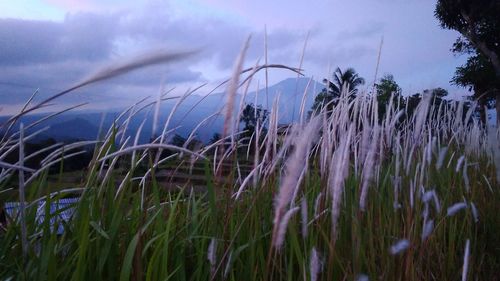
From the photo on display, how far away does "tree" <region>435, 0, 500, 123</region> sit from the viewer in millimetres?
15883

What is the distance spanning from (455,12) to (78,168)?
17.6m

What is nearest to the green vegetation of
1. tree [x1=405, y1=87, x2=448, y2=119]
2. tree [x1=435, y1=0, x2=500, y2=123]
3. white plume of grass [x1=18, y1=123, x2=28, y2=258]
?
white plume of grass [x1=18, y1=123, x2=28, y2=258]

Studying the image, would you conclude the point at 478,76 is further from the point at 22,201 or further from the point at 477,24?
the point at 22,201

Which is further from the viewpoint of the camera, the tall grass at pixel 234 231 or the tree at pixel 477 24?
the tree at pixel 477 24

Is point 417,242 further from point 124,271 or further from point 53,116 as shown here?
point 53,116

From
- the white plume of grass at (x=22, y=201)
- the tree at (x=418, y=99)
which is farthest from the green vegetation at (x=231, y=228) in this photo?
the tree at (x=418, y=99)

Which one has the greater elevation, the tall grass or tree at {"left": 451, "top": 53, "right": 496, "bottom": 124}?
tree at {"left": 451, "top": 53, "right": 496, "bottom": 124}

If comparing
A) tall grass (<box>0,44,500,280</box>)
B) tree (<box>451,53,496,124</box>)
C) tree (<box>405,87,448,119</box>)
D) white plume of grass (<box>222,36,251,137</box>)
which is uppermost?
tree (<box>451,53,496,124</box>)

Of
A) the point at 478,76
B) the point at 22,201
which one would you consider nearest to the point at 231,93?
the point at 22,201

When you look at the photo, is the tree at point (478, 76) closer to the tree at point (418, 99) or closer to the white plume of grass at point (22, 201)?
the tree at point (418, 99)

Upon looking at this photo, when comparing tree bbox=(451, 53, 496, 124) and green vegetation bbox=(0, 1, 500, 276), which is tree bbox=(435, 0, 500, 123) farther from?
green vegetation bbox=(0, 1, 500, 276)

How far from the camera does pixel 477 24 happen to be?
1738cm

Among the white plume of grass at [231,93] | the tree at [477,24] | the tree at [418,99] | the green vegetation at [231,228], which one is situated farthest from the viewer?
the tree at [477,24]

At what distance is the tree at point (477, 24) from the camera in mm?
15883
